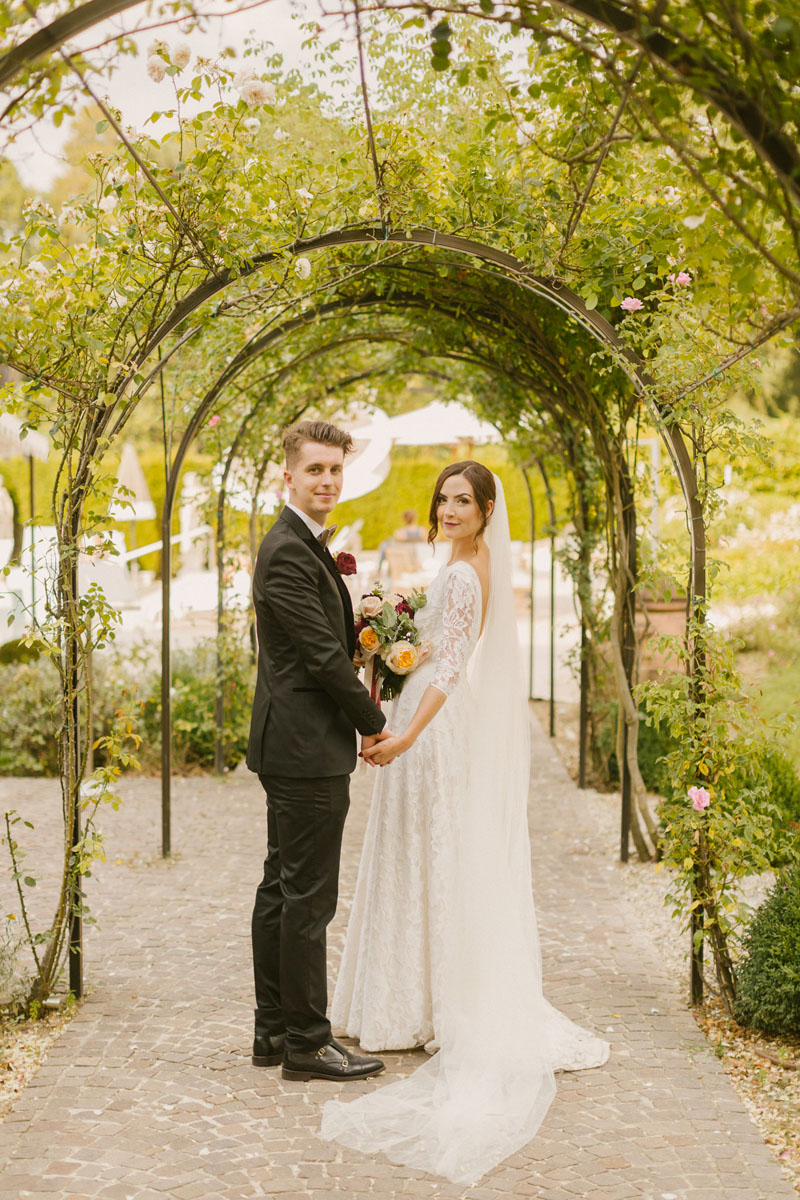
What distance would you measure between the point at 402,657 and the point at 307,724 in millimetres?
395

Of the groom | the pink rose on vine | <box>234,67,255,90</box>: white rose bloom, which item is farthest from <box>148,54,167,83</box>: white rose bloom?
the pink rose on vine

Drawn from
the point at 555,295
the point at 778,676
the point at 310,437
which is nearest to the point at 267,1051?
the point at 310,437

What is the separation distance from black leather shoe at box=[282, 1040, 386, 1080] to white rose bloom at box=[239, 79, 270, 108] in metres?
2.97

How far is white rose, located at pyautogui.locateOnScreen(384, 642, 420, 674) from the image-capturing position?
340 cm

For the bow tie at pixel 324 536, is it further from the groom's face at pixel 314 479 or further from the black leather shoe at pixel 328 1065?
the black leather shoe at pixel 328 1065

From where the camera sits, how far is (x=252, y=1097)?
10.6 ft

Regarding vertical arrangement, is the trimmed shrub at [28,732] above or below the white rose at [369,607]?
below

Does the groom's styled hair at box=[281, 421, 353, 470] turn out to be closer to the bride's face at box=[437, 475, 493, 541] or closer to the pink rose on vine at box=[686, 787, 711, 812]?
the bride's face at box=[437, 475, 493, 541]

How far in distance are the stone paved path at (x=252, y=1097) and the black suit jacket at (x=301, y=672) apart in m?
0.87

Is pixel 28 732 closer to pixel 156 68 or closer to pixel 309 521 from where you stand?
pixel 309 521

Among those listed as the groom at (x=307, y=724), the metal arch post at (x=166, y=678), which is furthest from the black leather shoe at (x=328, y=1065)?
the metal arch post at (x=166, y=678)

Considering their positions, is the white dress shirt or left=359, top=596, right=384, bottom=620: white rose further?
left=359, top=596, right=384, bottom=620: white rose

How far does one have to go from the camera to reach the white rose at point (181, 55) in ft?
11.0

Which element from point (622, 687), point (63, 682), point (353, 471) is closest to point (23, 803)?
point (63, 682)
